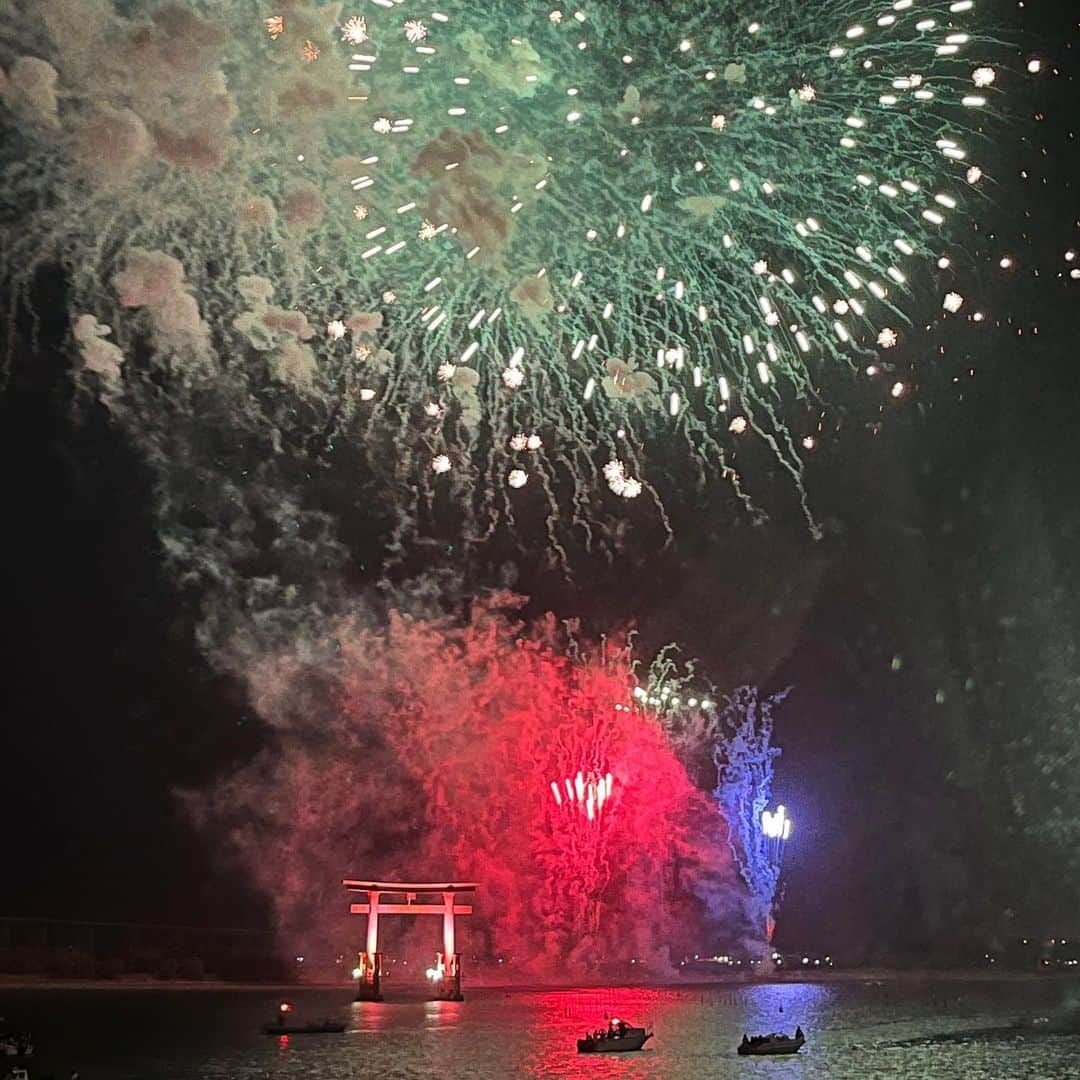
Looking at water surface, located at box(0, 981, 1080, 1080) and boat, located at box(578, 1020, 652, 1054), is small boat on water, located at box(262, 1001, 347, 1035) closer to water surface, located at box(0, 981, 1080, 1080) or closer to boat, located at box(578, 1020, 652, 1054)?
water surface, located at box(0, 981, 1080, 1080)

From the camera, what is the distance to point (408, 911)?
57.5 m

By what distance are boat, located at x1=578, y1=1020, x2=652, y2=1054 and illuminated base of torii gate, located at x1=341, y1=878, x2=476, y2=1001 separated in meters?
16.1

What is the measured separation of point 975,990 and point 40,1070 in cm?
6661

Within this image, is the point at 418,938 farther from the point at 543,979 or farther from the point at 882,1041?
the point at 882,1041

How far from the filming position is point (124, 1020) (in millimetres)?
54188

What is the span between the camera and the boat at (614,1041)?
39844 mm

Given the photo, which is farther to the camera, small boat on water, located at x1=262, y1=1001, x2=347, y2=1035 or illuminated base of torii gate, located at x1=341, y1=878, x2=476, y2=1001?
illuminated base of torii gate, located at x1=341, y1=878, x2=476, y2=1001

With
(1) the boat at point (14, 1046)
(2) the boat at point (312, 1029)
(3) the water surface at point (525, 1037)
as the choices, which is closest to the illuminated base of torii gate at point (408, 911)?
(3) the water surface at point (525, 1037)

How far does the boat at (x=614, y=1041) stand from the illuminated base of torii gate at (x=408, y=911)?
633 inches

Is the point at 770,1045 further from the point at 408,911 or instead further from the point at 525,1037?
the point at 408,911

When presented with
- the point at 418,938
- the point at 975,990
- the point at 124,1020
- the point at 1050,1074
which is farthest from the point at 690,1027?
the point at 975,990

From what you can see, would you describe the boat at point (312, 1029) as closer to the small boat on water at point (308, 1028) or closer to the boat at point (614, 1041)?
the small boat on water at point (308, 1028)

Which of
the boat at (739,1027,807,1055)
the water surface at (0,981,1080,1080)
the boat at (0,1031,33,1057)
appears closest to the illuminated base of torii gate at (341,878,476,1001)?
the water surface at (0,981,1080,1080)

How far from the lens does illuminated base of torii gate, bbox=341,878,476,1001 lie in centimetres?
5656
